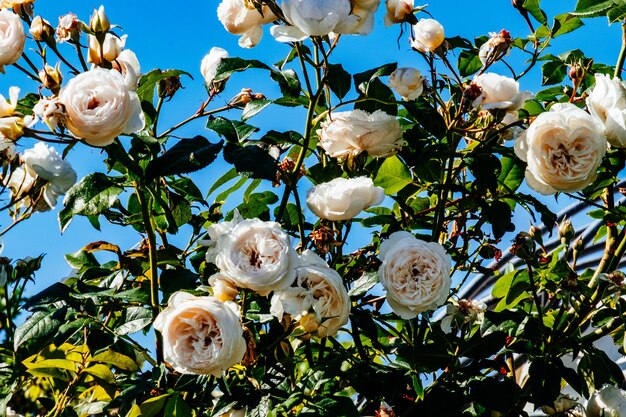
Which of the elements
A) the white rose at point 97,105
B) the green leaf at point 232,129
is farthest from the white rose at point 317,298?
the white rose at point 97,105

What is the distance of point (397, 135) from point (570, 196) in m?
0.34

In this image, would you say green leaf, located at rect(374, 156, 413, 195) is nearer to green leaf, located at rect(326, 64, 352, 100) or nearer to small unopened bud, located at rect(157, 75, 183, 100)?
green leaf, located at rect(326, 64, 352, 100)

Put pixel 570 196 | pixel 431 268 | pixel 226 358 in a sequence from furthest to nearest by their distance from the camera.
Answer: pixel 570 196 < pixel 431 268 < pixel 226 358

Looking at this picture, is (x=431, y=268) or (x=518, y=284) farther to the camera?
(x=518, y=284)

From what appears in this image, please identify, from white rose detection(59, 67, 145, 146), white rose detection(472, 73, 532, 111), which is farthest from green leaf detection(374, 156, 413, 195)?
white rose detection(59, 67, 145, 146)

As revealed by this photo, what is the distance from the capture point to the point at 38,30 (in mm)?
1480

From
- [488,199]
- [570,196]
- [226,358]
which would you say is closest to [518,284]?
[488,199]

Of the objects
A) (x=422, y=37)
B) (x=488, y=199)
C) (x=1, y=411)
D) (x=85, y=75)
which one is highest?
(x=422, y=37)

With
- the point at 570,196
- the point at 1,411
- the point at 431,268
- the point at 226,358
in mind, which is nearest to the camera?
the point at 226,358

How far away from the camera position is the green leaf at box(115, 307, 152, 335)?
1540 millimetres

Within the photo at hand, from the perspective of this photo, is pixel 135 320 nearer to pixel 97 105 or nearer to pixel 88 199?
pixel 88 199

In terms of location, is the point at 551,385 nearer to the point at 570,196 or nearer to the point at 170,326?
the point at 570,196

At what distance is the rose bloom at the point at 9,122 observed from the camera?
56.0 inches

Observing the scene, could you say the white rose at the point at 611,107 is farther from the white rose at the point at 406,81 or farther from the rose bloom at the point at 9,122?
the rose bloom at the point at 9,122
